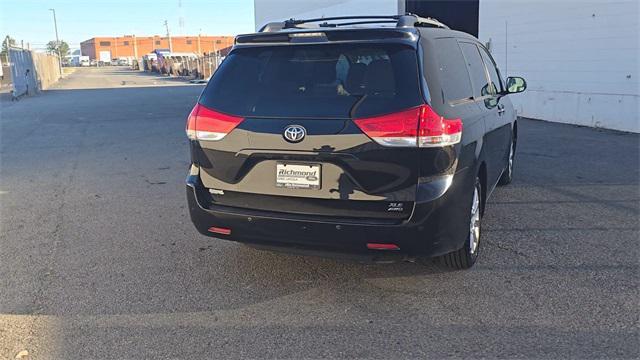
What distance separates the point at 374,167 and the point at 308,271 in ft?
4.30

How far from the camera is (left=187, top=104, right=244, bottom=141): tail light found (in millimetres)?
3900

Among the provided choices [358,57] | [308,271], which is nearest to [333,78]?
[358,57]

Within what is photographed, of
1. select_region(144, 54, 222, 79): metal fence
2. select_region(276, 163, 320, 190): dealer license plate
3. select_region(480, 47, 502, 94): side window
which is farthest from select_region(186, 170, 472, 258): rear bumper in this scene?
select_region(144, 54, 222, 79): metal fence

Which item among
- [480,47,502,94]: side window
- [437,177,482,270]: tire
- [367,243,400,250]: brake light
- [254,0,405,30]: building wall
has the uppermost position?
[254,0,405,30]: building wall

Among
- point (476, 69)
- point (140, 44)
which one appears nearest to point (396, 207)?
point (476, 69)

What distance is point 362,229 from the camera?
3627 mm

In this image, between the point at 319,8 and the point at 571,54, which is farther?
the point at 319,8

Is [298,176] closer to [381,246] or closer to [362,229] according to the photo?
[362,229]

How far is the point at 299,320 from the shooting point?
373 cm

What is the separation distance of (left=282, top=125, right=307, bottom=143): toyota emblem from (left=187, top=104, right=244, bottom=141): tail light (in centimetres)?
38

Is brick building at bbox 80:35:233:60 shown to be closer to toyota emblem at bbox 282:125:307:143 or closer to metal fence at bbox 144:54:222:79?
metal fence at bbox 144:54:222:79

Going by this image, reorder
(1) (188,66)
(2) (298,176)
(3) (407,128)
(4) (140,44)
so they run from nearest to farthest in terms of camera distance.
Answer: (3) (407,128) → (2) (298,176) → (1) (188,66) → (4) (140,44)

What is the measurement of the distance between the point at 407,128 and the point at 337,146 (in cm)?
46

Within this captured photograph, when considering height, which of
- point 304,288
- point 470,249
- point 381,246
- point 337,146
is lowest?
point 304,288
